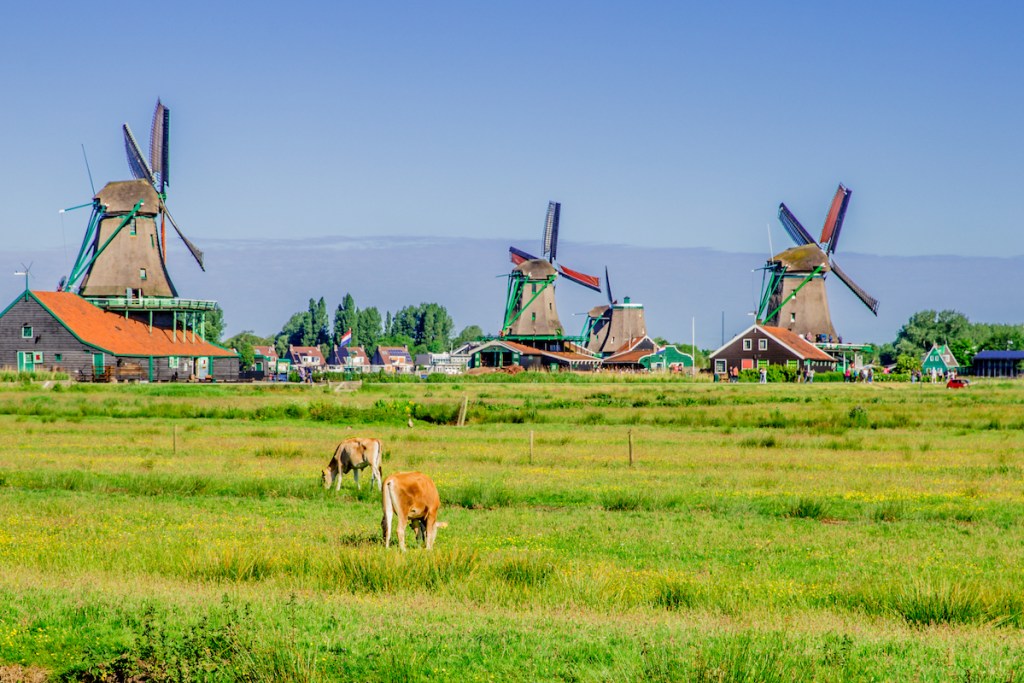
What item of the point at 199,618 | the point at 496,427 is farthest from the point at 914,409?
the point at 199,618

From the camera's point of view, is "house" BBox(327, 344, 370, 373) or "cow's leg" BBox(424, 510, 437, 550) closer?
"cow's leg" BBox(424, 510, 437, 550)

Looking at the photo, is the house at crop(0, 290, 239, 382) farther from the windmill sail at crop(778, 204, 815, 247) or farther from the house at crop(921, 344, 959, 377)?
the house at crop(921, 344, 959, 377)

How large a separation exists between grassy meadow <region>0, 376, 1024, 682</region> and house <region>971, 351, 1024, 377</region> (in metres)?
107

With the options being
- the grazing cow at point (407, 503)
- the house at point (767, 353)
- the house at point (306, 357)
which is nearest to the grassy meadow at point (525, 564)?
the grazing cow at point (407, 503)

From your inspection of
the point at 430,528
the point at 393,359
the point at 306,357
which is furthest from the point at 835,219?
the point at 430,528

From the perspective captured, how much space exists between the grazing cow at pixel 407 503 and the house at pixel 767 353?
87675mm

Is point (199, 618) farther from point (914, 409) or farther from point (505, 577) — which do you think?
point (914, 409)

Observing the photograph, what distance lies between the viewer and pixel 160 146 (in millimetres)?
92000

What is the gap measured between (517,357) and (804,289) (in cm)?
3096

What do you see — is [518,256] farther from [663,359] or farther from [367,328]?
[367,328]

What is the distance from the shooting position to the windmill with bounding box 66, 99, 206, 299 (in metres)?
87.2

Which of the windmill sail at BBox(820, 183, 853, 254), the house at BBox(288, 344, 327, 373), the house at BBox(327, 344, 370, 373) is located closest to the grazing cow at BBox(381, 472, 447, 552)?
the windmill sail at BBox(820, 183, 853, 254)

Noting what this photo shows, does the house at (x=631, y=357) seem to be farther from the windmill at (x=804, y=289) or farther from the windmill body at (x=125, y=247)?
the windmill body at (x=125, y=247)

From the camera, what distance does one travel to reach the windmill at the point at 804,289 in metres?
112
